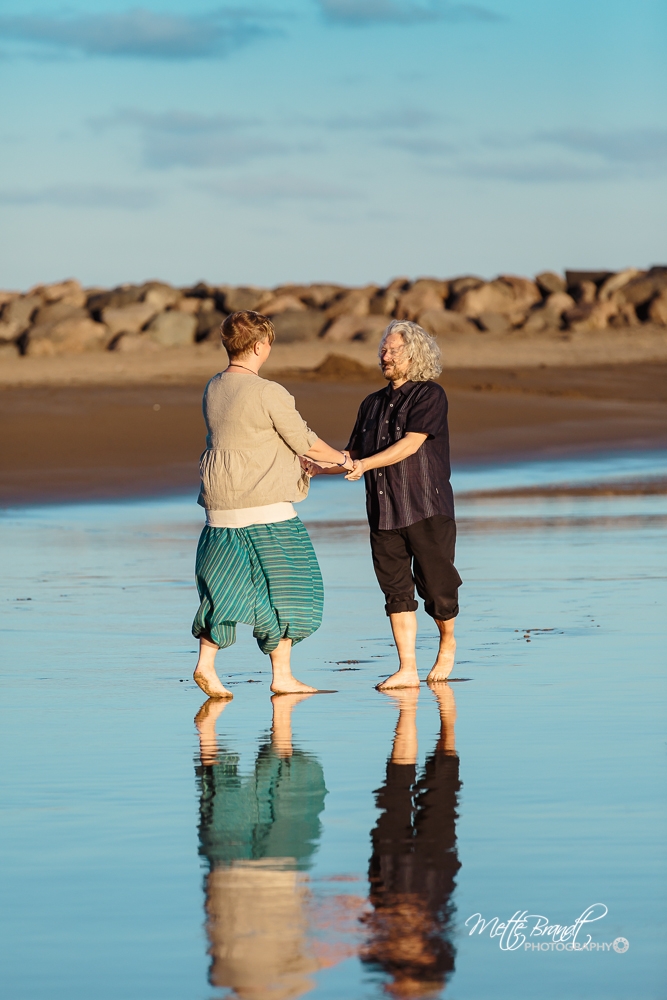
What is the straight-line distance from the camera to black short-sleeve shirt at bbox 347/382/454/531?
7.35 m

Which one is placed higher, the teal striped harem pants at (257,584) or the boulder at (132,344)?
the teal striped harem pants at (257,584)

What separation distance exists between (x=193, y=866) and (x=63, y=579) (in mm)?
6338

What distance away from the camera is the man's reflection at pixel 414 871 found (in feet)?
12.0

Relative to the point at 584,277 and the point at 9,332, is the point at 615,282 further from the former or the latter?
the point at 9,332

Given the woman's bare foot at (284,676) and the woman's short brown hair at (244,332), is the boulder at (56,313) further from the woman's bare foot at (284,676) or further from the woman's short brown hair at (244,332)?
the woman's bare foot at (284,676)

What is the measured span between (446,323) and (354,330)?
2.16m

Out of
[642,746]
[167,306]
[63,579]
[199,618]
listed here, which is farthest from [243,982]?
[167,306]

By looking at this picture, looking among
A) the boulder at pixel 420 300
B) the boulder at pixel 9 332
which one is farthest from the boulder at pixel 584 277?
Result: the boulder at pixel 9 332

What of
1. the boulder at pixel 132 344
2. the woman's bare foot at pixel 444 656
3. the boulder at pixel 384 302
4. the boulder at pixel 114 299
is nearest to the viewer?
the woman's bare foot at pixel 444 656

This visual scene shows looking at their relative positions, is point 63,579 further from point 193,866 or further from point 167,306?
point 167,306

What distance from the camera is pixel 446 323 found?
40.9 metres

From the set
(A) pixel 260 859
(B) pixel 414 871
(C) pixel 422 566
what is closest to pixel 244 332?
(C) pixel 422 566

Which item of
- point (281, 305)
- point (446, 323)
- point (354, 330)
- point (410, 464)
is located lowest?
point (354, 330)

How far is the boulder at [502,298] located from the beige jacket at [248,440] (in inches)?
1382
